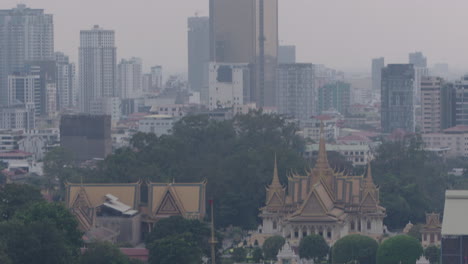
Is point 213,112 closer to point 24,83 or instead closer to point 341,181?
point 24,83

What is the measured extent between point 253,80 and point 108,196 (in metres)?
83.9

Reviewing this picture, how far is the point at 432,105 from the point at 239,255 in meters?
54.1

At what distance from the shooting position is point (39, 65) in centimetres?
13112

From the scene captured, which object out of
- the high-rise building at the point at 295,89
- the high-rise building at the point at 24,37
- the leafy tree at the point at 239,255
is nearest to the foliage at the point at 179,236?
the leafy tree at the point at 239,255

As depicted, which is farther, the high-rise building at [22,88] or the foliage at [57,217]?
the high-rise building at [22,88]

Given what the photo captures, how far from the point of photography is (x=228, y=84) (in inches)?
4621

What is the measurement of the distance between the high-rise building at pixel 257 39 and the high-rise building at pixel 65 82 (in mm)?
16128

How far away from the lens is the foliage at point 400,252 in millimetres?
39906

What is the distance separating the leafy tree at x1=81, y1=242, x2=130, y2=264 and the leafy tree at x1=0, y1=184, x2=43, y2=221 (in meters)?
4.58

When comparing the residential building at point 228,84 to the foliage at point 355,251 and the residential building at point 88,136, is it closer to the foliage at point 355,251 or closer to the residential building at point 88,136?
the residential building at point 88,136

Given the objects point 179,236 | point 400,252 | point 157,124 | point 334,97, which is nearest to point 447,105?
point 157,124

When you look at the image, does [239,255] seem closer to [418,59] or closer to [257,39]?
[257,39]

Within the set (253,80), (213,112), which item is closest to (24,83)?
(253,80)

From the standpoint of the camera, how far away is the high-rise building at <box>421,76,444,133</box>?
9406 cm
